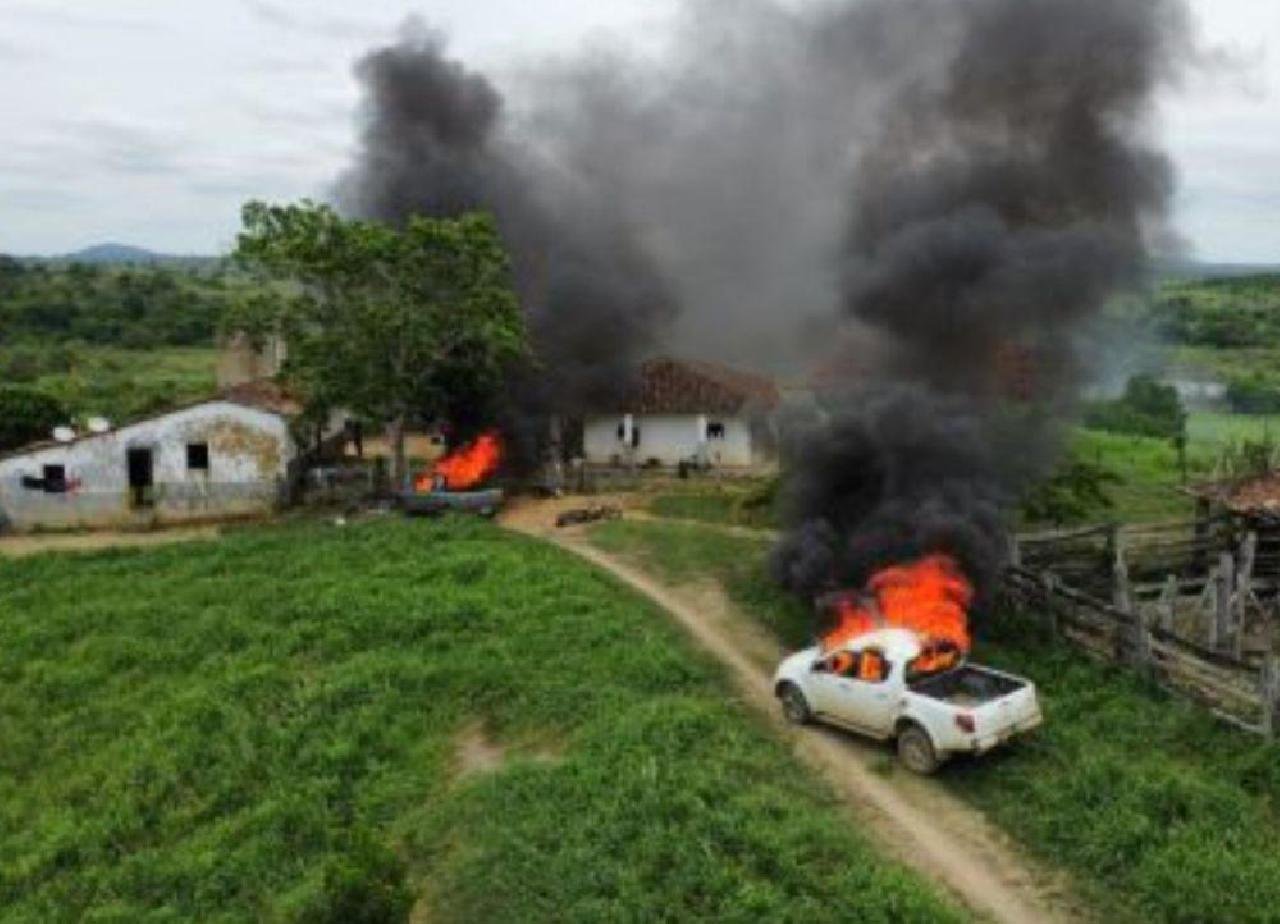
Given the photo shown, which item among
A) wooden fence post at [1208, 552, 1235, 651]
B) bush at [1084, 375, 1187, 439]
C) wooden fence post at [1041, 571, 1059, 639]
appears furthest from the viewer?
bush at [1084, 375, 1187, 439]

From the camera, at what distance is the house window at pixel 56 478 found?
42.3 m

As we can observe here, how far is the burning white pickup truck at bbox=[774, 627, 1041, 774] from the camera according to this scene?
20.0 metres

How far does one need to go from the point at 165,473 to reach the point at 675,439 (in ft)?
57.2

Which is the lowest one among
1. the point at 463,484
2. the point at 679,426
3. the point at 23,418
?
the point at 463,484

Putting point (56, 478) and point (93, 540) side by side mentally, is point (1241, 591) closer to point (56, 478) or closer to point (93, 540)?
point (93, 540)

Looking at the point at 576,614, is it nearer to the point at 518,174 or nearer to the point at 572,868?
the point at 572,868

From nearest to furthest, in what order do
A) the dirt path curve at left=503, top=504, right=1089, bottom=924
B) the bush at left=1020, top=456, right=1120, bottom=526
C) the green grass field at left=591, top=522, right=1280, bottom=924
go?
the green grass field at left=591, top=522, right=1280, bottom=924
the dirt path curve at left=503, top=504, right=1089, bottom=924
the bush at left=1020, top=456, right=1120, bottom=526

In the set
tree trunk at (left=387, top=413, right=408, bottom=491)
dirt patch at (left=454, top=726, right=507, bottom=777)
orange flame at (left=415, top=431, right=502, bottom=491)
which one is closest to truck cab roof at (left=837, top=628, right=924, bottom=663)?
dirt patch at (left=454, top=726, right=507, bottom=777)

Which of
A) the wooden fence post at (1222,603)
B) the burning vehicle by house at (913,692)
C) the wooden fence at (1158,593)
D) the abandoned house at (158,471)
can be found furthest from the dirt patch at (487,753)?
the abandoned house at (158,471)

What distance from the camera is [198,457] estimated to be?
140 feet

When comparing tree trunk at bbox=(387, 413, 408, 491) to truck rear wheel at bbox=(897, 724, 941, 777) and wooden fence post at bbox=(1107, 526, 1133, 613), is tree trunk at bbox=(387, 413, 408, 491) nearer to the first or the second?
wooden fence post at bbox=(1107, 526, 1133, 613)

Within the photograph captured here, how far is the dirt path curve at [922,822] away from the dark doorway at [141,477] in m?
23.2

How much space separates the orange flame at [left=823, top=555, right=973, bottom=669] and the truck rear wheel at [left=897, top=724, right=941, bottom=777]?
3464 millimetres

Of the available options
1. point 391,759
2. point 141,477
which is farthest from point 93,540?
point 391,759
